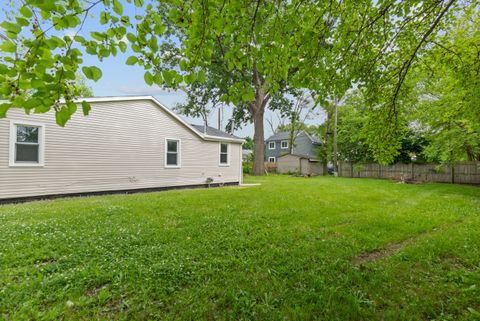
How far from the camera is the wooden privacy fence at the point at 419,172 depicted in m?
14.3

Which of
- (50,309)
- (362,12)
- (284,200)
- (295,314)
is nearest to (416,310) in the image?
(295,314)

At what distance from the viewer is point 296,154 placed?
1198 inches

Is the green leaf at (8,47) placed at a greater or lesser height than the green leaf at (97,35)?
lesser

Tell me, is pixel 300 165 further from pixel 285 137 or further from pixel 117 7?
pixel 117 7

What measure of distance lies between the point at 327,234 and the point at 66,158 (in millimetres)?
8815

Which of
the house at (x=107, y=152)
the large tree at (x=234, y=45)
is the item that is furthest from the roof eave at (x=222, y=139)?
the large tree at (x=234, y=45)

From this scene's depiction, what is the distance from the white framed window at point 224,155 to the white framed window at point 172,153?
2800 millimetres

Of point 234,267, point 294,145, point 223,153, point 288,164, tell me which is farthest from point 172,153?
point 294,145

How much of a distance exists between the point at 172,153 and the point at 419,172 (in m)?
16.3

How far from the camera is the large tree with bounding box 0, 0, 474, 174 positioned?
55.4 inches

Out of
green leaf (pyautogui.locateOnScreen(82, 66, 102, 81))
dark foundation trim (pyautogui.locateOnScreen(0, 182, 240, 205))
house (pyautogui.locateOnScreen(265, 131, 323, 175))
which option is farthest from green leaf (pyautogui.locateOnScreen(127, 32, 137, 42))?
house (pyautogui.locateOnScreen(265, 131, 323, 175))

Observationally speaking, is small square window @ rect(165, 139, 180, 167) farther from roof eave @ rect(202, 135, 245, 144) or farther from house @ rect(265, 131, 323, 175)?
house @ rect(265, 131, 323, 175)

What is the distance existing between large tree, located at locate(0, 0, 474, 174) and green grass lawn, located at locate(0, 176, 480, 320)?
6.21ft

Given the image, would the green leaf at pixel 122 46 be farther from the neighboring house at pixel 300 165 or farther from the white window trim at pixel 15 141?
the neighboring house at pixel 300 165
